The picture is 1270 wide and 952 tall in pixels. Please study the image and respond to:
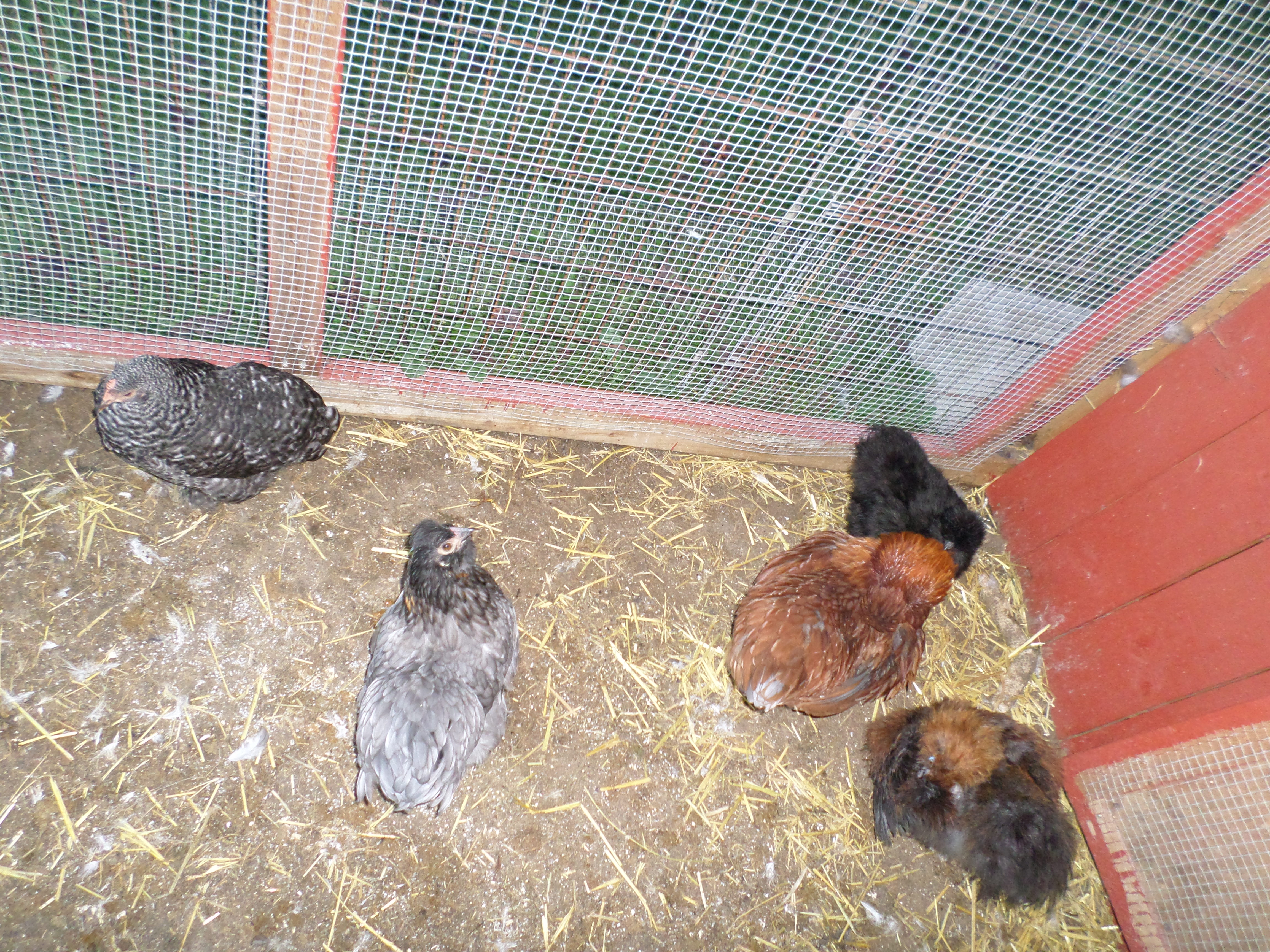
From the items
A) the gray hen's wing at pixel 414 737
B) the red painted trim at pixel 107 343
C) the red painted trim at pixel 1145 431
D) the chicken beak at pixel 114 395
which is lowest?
the gray hen's wing at pixel 414 737

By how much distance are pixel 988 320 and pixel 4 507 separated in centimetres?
481

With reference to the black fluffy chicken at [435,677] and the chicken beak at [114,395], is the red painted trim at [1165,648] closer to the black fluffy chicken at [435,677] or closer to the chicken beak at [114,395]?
the black fluffy chicken at [435,677]

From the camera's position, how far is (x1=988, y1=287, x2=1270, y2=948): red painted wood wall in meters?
3.11

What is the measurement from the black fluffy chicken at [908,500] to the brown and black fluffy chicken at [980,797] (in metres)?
0.90

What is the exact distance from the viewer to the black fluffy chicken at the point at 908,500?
3.72 meters

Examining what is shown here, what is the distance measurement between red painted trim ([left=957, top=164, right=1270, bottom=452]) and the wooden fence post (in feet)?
12.3

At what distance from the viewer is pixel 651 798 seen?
3168mm

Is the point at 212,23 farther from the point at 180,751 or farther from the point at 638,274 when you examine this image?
the point at 180,751

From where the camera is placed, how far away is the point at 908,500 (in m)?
3.74

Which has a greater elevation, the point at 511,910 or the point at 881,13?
the point at 881,13

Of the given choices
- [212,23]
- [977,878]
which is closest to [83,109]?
[212,23]

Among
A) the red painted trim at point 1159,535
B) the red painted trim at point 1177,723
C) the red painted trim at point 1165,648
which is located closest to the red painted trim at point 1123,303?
the red painted trim at point 1159,535

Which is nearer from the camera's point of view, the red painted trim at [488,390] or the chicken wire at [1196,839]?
the chicken wire at [1196,839]

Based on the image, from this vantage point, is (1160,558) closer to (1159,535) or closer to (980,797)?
(1159,535)
